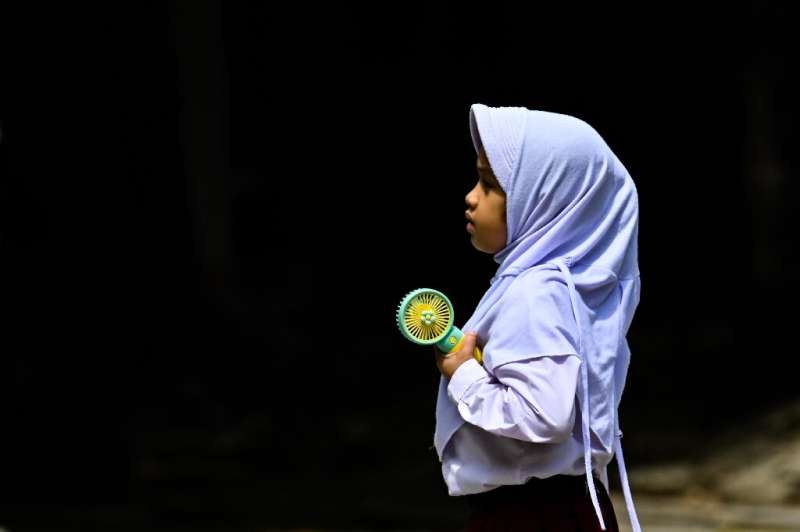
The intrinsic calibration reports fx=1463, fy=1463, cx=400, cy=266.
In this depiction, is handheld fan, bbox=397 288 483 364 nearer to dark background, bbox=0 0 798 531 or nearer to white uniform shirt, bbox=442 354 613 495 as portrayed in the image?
white uniform shirt, bbox=442 354 613 495

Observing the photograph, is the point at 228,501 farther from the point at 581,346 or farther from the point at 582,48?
the point at 581,346

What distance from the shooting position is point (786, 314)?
8.29 m

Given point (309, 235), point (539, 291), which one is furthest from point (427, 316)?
point (309, 235)

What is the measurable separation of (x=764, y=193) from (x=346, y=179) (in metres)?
2.47

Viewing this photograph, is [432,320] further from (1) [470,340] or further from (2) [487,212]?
(2) [487,212]

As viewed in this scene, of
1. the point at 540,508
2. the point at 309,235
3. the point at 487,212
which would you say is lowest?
the point at 540,508

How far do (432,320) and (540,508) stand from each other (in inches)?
15.2

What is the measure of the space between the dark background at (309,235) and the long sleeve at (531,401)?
3.46 metres

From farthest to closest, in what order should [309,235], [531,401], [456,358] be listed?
[309,235] < [456,358] < [531,401]

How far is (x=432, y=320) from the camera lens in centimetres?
258

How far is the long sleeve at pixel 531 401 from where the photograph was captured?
95.6 inches

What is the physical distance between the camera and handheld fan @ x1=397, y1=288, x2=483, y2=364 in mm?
2574

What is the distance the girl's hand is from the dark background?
337 cm

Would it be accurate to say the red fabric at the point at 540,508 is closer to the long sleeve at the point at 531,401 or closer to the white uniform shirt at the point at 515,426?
the white uniform shirt at the point at 515,426
